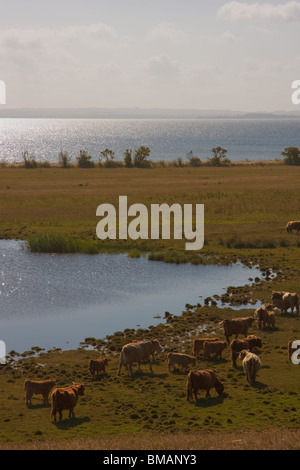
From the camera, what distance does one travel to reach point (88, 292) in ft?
121

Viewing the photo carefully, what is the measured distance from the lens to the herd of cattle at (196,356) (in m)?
19.7

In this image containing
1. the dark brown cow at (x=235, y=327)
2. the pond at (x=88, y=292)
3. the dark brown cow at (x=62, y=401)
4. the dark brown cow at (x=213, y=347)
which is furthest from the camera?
the pond at (x=88, y=292)

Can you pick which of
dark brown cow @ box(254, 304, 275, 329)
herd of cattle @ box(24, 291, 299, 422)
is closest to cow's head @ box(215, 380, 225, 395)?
herd of cattle @ box(24, 291, 299, 422)

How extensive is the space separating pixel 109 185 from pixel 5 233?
31848 mm

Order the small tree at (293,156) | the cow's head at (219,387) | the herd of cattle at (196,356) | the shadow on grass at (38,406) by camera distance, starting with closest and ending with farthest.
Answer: the herd of cattle at (196,356)
the shadow on grass at (38,406)
the cow's head at (219,387)
the small tree at (293,156)

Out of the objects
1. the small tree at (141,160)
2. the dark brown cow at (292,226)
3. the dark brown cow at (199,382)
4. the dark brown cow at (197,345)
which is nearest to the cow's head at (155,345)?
the dark brown cow at (197,345)

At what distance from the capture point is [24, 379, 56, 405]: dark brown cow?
20.5 m

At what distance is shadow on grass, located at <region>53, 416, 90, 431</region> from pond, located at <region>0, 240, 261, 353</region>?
871cm

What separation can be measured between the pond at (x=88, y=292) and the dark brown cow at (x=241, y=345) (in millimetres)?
6972

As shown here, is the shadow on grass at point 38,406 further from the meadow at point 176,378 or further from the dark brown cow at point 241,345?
the dark brown cow at point 241,345

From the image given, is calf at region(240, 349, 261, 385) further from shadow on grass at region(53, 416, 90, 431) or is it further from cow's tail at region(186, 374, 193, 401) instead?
shadow on grass at region(53, 416, 90, 431)

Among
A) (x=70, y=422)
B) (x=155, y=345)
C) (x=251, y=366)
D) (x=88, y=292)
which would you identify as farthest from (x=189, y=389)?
(x=88, y=292)
